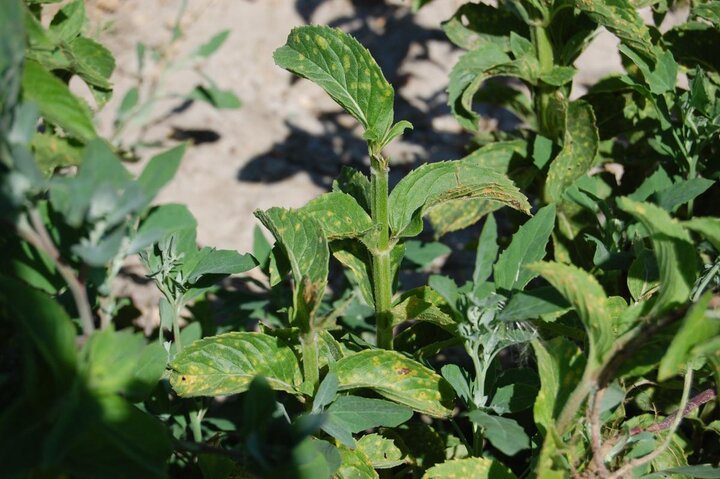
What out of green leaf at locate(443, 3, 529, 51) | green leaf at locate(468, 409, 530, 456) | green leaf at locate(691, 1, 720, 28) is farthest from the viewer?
green leaf at locate(443, 3, 529, 51)

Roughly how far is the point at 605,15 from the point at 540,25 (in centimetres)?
25

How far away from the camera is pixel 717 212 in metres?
2.04

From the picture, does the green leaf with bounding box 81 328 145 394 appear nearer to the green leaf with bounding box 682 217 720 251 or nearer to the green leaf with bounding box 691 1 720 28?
the green leaf with bounding box 682 217 720 251

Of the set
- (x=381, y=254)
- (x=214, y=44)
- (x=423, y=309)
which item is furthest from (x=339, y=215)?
(x=214, y=44)

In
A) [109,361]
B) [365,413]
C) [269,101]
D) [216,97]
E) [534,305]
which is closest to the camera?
[109,361]

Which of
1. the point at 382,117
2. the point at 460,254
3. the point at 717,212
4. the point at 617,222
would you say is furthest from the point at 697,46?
the point at 460,254

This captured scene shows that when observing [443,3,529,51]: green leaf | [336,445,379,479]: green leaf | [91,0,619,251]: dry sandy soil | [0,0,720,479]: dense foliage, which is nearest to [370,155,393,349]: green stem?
[0,0,720,479]: dense foliage

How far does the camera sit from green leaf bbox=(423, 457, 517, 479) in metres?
1.47

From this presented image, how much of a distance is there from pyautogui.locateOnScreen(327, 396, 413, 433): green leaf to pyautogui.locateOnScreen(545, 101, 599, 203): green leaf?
74 cm

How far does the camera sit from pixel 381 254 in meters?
A: 1.57

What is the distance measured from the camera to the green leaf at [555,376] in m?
1.32

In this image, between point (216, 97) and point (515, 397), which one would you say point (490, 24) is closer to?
point (515, 397)

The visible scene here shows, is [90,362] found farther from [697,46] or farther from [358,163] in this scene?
[358,163]

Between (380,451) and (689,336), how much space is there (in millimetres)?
782
